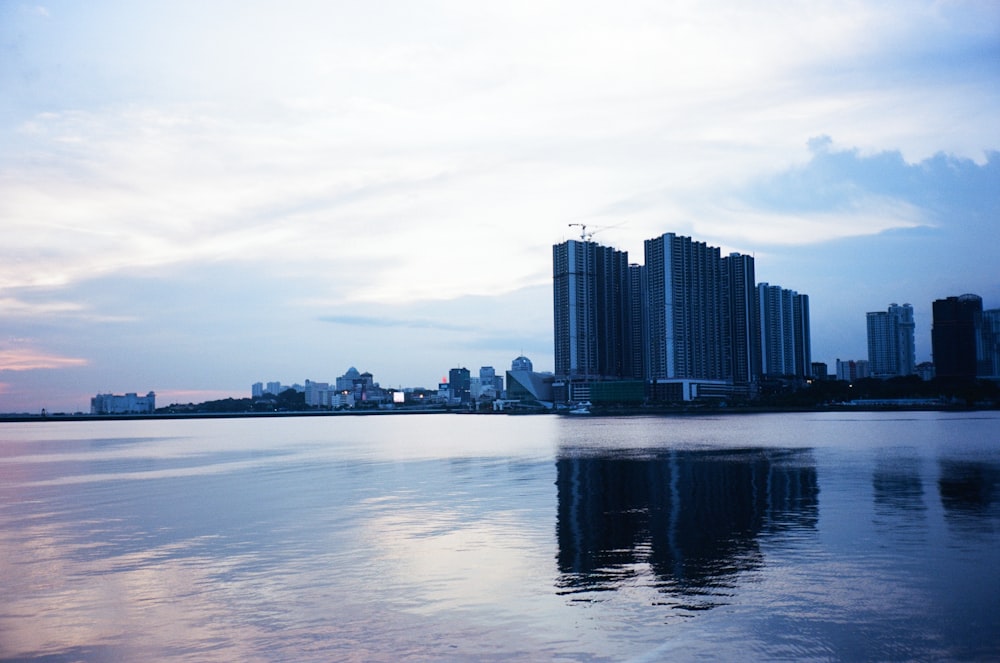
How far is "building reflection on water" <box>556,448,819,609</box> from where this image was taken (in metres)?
23.5

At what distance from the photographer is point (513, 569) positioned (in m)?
24.8

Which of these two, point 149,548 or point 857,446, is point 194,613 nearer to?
point 149,548

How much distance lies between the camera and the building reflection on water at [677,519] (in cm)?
2345

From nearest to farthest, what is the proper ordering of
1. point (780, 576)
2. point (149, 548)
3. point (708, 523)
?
point (780, 576)
point (149, 548)
point (708, 523)

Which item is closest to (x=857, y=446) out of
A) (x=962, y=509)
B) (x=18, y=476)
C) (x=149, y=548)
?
(x=962, y=509)

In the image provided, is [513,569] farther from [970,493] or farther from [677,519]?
[970,493]

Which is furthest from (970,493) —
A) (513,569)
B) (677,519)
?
(513,569)

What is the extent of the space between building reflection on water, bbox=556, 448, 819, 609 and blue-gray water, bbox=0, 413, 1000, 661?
150 mm

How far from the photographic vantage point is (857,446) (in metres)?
81.6

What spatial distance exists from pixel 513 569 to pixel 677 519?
37.4 ft

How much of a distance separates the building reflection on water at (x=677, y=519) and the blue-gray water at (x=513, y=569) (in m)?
0.15

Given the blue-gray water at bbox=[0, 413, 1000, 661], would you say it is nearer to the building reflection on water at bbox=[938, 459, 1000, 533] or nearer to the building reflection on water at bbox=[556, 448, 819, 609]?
the building reflection on water at bbox=[556, 448, 819, 609]

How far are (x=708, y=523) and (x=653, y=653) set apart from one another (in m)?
16.7

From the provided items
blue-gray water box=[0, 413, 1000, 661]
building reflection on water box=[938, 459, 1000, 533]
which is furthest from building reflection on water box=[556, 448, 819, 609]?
building reflection on water box=[938, 459, 1000, 533]
